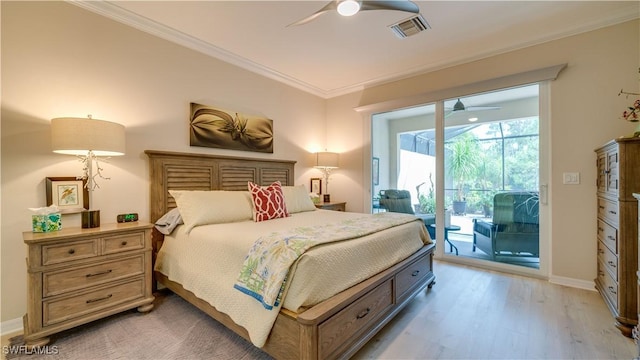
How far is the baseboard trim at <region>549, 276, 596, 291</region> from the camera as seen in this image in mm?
2761

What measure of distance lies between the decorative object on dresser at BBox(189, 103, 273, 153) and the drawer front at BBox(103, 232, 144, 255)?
124 cm

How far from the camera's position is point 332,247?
1698 millimetres

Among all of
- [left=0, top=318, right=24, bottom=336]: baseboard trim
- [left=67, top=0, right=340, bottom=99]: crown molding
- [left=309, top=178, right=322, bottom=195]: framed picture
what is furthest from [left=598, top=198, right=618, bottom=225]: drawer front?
[left=0, top=318, right=24, bottom=336]: baseboard trim

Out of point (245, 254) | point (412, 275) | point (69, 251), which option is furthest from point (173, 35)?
point (412, 275)

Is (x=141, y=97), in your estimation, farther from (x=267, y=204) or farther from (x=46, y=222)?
(x=267, y=204)

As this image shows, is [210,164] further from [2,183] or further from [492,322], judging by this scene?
[492,322]

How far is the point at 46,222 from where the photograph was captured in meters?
1.99

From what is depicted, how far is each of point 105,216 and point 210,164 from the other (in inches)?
43.9

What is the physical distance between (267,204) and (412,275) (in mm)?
1567

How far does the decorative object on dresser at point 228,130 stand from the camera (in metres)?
3.15

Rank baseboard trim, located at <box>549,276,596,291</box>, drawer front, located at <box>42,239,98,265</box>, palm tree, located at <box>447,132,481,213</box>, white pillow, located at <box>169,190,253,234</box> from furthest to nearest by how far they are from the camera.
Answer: palm tree, located at <box>447,132,481,213</box> < baseboard trim, located at <box>549,276,596,291</box> < white pillow, located at <box>169,190,253,234</box> < drawer front, located at <box>42,239,98,265</box>

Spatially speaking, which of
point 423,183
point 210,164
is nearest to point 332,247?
point 210,164

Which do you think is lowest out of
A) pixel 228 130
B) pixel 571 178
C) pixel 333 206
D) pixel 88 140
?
pixel 333 206

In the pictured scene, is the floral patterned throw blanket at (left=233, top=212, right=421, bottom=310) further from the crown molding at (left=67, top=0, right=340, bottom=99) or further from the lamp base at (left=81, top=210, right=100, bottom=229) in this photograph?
the crown molding at (left=67, top=0, right=340, bottom=99)
